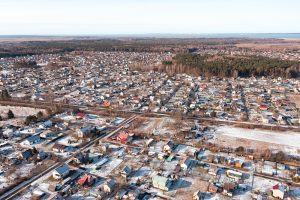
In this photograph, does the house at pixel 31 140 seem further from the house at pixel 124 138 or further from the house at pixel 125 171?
the house at pixel 125 171

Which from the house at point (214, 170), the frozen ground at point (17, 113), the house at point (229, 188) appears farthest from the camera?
the frozen ground at point (17, 113)

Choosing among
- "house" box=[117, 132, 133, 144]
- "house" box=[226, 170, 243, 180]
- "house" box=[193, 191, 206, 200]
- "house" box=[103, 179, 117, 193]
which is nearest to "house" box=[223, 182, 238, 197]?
"house" box=[226, 170, 243, 180]

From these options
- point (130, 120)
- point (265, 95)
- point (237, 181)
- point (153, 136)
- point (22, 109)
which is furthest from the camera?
point (265, 95)

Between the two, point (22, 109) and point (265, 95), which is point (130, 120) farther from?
point (265, 95)

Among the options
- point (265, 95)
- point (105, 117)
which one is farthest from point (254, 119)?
point (105, 117)

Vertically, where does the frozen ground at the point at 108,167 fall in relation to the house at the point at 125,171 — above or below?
below

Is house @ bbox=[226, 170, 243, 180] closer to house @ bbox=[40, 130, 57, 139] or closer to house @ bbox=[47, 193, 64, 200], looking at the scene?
house @ bbox=[47, 193, 64, 200]

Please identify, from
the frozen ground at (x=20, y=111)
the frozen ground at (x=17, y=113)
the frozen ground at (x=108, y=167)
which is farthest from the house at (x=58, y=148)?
the frozen ground at (x=20, y=111)
